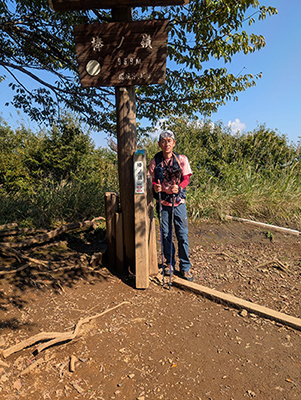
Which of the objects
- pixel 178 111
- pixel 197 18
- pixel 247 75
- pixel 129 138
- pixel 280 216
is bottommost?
pixel 280 216

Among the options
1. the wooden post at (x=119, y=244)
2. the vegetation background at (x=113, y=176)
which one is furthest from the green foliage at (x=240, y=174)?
the wooden post at (x=119, y=244)

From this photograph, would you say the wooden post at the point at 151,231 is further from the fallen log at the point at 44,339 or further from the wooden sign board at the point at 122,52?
the fallen log at the point at 44,339

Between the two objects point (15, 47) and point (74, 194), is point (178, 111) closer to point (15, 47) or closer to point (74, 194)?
point (74, 194)

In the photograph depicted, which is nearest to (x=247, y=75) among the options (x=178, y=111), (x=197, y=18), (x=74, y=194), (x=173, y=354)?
(x=178, y=111)

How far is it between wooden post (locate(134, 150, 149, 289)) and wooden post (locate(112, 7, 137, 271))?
20cm

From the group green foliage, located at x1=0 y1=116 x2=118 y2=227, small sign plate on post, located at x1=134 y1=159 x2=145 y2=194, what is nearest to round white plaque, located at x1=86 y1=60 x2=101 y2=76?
small sign plate on post, located at x1=134 y1=159 x2=145 y2=194

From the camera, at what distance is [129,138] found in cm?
384

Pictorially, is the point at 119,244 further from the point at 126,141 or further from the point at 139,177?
the point at 126,141

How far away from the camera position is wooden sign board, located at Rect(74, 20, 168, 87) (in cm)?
355

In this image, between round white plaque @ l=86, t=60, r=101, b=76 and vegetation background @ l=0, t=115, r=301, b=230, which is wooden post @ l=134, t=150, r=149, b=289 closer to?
round white plaque @ l=86, t=60, r=101, b=76

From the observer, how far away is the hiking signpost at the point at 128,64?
11.6 feet

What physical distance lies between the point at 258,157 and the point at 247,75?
4.69 m

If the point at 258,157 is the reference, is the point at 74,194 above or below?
below

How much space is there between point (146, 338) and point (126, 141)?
2362 mm
